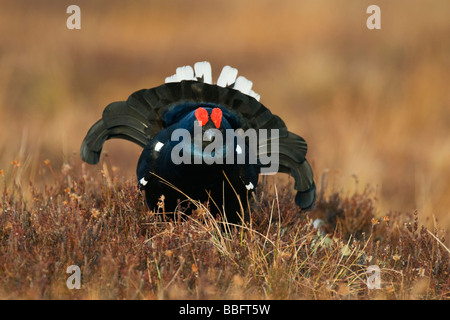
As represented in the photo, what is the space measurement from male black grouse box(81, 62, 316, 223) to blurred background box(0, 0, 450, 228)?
6.11 feet

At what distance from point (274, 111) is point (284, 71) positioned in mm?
1526

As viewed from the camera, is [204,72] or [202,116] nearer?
[202,116]

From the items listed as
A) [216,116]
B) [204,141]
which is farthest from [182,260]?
[216,116]

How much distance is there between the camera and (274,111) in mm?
9922

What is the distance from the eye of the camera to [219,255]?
374 cm

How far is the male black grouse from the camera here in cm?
407

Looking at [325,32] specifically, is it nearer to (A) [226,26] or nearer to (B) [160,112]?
(A) [226,26]

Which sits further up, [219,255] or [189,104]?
[189,104]

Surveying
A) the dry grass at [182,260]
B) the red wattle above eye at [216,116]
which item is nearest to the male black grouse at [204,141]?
the red wattle above eye at [216,116]

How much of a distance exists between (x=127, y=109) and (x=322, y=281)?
2.10 m

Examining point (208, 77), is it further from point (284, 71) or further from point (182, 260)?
point (284, 71)

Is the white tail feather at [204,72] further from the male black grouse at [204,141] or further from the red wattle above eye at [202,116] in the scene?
the red wattle above eye at [202,116]

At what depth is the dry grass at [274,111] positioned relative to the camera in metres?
3.56

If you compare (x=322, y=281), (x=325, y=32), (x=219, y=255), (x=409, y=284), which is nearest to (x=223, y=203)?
(x=219, y=255)
